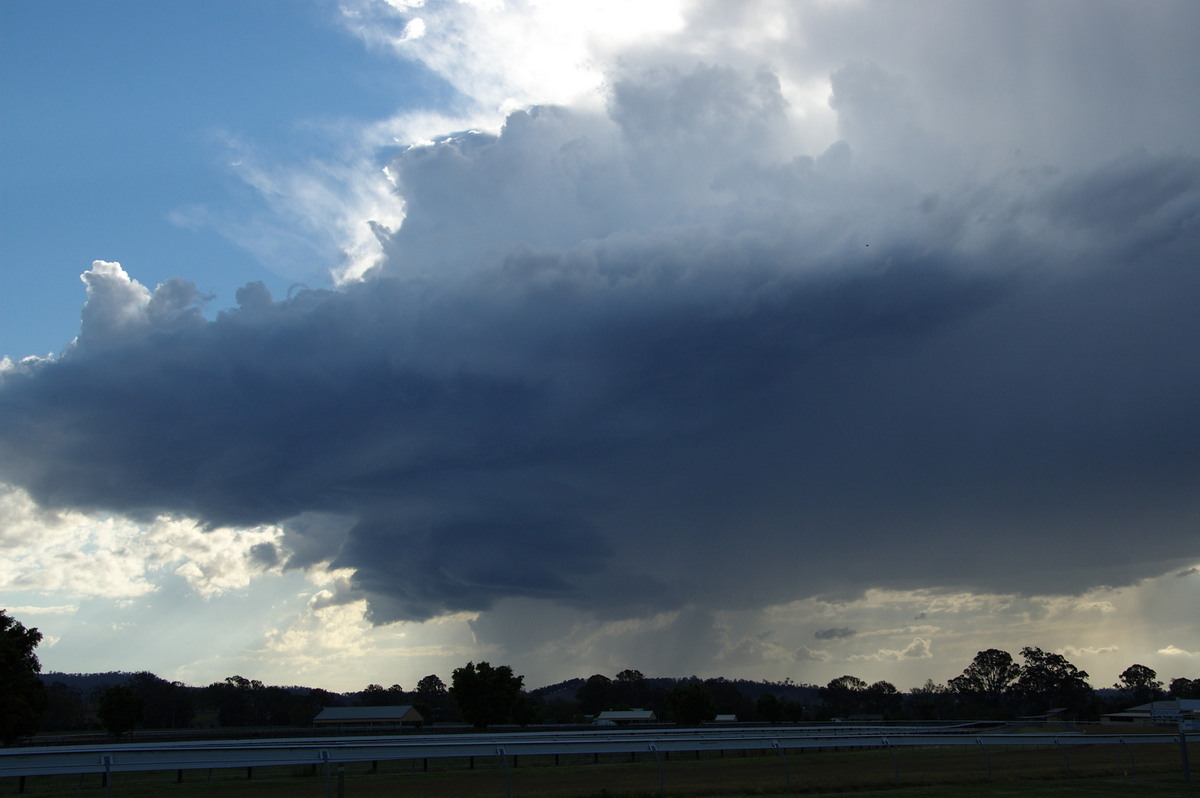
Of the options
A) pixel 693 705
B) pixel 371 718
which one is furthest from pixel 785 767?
pixel 371 718

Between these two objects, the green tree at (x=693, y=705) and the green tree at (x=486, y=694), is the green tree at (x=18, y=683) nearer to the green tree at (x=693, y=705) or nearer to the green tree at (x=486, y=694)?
the green tree at (x=486, y=694)

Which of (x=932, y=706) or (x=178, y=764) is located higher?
(x=178, y=764)

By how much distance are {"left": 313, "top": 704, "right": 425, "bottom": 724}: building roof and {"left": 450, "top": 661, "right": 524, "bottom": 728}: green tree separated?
4868 centimetres

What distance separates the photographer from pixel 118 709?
92.9 meters

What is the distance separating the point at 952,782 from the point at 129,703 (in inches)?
3395

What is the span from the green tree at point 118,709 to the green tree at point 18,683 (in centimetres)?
3927

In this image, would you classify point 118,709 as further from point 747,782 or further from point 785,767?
point 785,767

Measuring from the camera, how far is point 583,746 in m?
35.4

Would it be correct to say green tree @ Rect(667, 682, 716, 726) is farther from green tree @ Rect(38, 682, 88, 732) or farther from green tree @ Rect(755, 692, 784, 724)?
green tree @ Rect(38, 682, 88, 732)

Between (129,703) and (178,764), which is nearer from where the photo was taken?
(178,764)

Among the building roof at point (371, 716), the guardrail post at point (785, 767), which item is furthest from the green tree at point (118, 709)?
the guardrail post at point (785, 767)

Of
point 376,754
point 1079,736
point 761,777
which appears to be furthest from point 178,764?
point 1079,736

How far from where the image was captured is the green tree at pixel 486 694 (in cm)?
9444

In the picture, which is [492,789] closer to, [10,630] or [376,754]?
[376,754]
